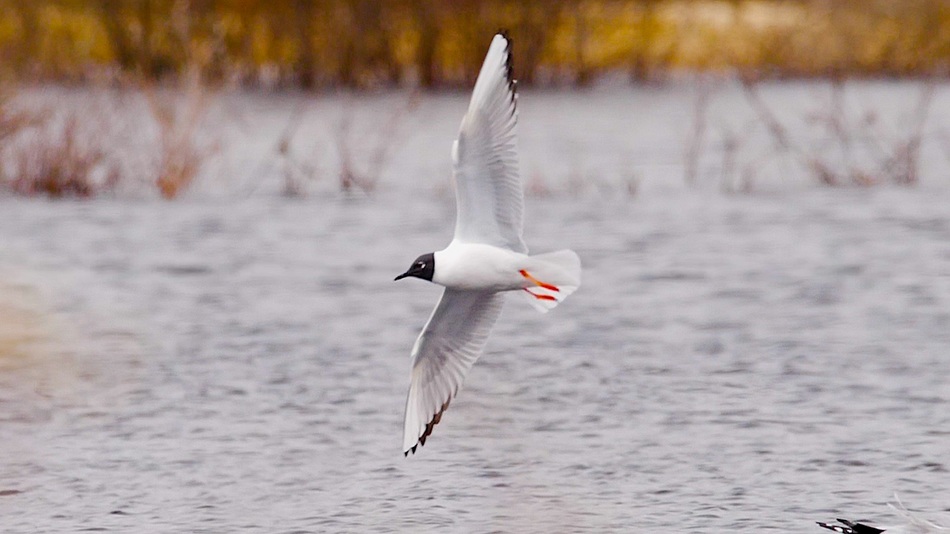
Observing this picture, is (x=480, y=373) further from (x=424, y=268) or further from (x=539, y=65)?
(x=539, y=65)

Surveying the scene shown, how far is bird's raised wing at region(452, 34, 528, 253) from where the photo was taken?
7418mm

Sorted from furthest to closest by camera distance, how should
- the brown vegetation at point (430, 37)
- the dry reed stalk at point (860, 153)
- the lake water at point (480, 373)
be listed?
the brown vegetation at point (430, 37)
the dry reed stalk at point (860, 153)
the lake water at point (480, 373)

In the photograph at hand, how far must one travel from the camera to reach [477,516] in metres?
8.13

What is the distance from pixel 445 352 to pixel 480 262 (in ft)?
1.94

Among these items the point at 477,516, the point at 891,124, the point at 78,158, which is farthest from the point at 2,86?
the point at 891,124

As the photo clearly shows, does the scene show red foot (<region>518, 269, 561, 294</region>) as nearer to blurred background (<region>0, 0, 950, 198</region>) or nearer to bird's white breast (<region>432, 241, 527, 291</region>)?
bird's white breast (<region>432, 241, 527, 291</region>)

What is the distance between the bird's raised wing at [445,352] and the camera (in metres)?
7.81

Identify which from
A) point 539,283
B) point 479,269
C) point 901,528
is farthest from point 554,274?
point 901,528

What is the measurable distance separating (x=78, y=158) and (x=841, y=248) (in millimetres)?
7475

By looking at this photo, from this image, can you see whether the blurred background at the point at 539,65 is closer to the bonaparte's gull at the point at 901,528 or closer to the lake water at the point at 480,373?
the lake water at the point at 480,373

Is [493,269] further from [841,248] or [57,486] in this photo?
[841,248]

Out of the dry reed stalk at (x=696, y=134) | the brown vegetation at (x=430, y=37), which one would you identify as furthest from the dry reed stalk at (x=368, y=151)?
the brown vegetation at (x=430, y=37)

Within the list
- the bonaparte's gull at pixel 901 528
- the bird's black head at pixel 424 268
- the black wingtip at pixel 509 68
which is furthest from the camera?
the bird's black head at pixel 424 268

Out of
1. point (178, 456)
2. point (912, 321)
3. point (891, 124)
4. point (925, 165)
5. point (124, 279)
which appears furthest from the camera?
point (891, 124)
